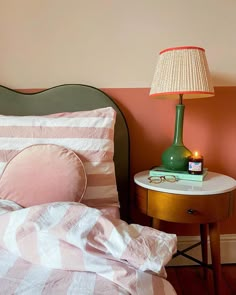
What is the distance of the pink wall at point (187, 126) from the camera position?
5.57 feet

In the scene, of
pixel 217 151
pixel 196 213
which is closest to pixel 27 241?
pixel 196 213

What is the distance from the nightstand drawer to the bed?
0.22 m

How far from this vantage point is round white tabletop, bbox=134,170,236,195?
1.26 metres

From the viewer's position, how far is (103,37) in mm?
1649

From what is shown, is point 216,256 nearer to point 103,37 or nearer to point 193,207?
point 193,207

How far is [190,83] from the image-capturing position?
1.30 m

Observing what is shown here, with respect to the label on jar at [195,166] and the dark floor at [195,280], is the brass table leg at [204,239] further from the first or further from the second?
the label on jar at [195,166]

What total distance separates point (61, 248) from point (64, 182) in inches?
16.7

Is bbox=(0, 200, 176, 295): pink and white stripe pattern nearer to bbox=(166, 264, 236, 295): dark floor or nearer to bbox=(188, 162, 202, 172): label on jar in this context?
bbox=(188, 162, 202, 172): label on jar

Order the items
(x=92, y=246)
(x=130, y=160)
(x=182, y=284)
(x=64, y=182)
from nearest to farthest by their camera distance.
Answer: (x=92, y=246)
(x=64, y=182)
(x=182, y=284)
(x=130, y=160)

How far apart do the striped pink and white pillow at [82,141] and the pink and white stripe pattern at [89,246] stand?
0.41m

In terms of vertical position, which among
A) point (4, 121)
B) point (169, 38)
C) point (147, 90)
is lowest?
point (4, 121)

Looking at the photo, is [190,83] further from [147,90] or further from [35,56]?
[35,56]

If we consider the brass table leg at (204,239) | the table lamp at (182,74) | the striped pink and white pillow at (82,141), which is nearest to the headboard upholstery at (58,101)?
the striped pink and white pillow at (82,141)
